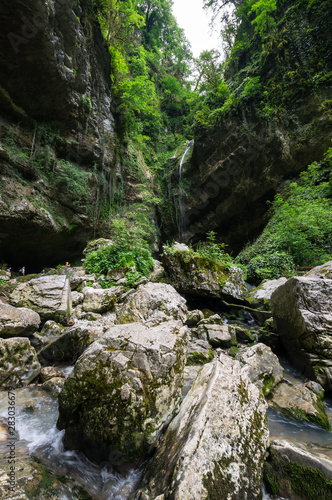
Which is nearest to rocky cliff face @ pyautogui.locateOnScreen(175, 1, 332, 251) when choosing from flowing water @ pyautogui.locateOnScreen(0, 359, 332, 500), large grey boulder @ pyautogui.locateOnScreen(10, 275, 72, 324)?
flowing water @ pyautogui.locateOnScreen(0, 359, 332, 500)

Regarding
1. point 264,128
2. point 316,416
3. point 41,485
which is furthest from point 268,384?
point 264,128

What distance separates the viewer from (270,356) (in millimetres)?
3475

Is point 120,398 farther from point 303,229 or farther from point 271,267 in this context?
point 303,229

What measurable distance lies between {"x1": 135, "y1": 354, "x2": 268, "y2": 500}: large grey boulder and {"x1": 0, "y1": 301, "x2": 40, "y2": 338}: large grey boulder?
3067 mm

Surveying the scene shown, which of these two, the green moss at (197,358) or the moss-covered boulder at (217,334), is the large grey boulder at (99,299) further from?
the green moss at (197,358)

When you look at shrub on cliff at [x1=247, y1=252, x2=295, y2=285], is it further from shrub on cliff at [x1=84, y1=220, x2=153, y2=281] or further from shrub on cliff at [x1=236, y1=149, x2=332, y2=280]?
shrub on cliff at [x1=84, y1=220, x2=153, y2=281]

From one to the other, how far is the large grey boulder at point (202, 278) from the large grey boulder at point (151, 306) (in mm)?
1852

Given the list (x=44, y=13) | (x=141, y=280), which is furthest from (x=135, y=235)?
(x=44, y=13)

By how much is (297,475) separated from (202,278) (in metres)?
5.15

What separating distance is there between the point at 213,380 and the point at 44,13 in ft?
37.0

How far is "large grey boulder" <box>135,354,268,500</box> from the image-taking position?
1310mm

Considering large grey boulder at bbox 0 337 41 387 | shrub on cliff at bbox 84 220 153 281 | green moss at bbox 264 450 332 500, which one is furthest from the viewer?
shrub on cliff at bbox 84 220 153 281

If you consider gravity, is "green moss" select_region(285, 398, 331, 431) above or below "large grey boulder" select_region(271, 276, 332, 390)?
below

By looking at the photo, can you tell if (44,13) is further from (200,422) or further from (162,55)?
(162,55)
